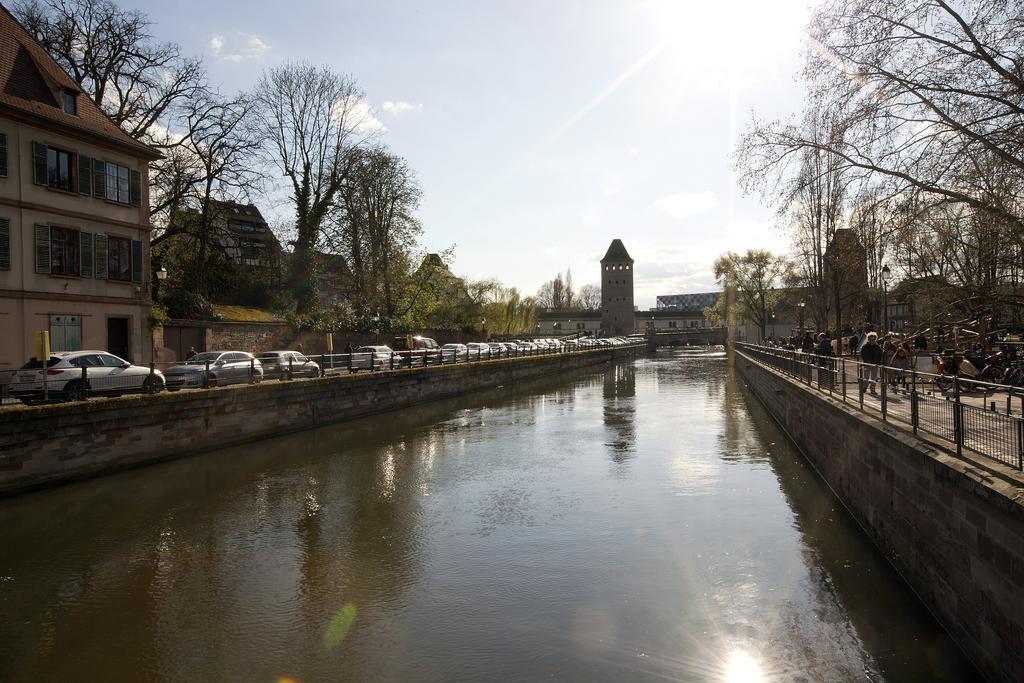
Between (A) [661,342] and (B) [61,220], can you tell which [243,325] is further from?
(A) [661,342]

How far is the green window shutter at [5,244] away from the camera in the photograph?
21844 mm

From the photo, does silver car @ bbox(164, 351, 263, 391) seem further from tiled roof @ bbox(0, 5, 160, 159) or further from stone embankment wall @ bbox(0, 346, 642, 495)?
tiled roof @ bbox(0, 5, 160, 159)

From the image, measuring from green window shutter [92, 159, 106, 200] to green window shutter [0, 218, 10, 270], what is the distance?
3.69m

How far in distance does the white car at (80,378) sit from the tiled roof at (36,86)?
9.53 metres

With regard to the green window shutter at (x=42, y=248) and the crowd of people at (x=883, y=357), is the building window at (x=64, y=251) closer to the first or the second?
the green window shutter at (x=42, y=248)

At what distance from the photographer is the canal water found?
7453 millimetres

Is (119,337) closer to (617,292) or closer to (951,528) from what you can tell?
(951,528)

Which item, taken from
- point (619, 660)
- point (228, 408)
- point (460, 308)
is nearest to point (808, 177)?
point (619, 660)

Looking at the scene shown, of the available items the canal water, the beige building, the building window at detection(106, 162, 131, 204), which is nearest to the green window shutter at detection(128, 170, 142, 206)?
the beige building

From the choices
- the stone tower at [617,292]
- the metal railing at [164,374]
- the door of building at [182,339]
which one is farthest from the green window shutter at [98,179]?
the stone tower at [617,292]

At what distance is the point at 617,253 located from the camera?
131 metres

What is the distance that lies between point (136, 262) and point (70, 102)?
5.98m

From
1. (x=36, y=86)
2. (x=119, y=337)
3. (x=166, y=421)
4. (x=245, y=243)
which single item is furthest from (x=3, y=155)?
(x=245, y=243)

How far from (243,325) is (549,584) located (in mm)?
28999
